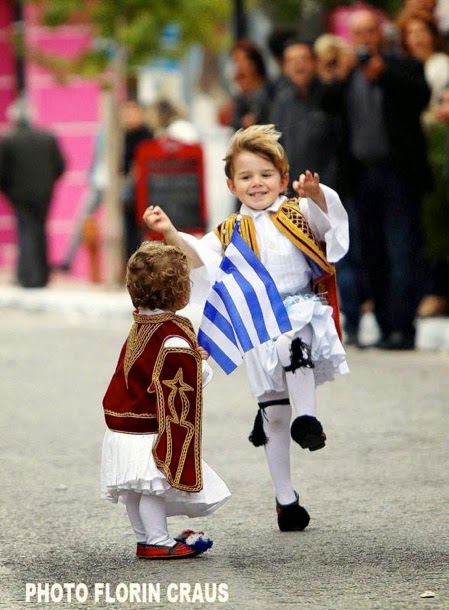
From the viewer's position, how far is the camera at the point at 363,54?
12711 millimetres

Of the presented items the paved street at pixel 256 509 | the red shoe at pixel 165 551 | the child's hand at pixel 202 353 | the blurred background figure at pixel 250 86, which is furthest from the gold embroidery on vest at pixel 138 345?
the blurred background figure at pixel 250 86

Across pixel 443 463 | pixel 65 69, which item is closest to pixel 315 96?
pixel 443 463

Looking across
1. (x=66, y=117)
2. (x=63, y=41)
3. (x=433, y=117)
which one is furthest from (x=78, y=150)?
(x=433, y=117)

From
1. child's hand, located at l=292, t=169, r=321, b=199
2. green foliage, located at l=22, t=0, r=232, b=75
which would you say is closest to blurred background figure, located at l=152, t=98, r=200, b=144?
green foliage, located at l=22, t=0, r=232, b=75

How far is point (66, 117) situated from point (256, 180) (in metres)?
19.0

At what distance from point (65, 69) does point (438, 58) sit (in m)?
9.12

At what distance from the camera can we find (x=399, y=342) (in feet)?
43.2

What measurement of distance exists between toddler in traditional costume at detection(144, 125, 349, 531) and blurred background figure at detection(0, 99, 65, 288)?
1452 cm

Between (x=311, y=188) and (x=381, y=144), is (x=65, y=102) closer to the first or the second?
(x=381, y=144)

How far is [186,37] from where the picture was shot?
21.2 m

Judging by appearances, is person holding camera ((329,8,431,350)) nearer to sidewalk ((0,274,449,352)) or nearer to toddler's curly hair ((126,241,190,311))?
sidewalk ((0,274,449,352))

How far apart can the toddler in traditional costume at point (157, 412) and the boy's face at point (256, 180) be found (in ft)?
2.40

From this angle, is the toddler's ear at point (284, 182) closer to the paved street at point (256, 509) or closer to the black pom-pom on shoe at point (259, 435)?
the black pom-pom on shoe at point (259, 435)

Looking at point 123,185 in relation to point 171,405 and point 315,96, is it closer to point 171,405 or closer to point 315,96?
point 315,96
